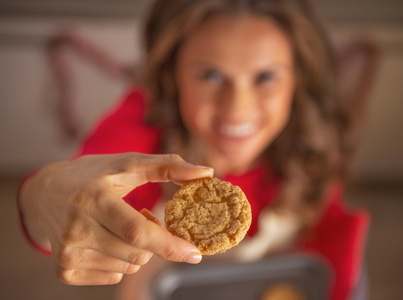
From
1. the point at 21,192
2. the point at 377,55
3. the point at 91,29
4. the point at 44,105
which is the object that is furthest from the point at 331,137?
the point at 44,105

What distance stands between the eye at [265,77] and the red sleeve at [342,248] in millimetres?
409

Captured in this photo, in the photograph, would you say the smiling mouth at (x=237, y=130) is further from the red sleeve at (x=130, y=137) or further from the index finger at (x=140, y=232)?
Result: the index finger at (x=140, y=232)

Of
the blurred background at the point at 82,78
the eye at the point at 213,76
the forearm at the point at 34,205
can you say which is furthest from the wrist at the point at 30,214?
the blurred background at the point at 82,78

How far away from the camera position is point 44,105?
1.25 m

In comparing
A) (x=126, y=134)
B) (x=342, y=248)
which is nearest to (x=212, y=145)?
(x=126, y=134)

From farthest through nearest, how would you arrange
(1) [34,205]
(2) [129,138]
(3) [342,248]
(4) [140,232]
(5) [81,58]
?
(5) [81,58] → (3) [342,248] → (2) [129,138] → (1) [34,205] → (4) [140,232]

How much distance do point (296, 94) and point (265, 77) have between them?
0.61 feet

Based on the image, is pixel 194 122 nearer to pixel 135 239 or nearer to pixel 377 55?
pixel 135 239

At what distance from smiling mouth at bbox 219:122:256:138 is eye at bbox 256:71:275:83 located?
64mm

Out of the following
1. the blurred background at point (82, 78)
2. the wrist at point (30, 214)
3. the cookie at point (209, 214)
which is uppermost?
the blurred background at point (82, 78)

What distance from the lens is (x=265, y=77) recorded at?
538mm

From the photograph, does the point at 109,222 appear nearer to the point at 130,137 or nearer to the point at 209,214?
the point at 209,214

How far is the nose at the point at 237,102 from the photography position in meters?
0.52

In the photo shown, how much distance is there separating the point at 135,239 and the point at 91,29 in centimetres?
103
